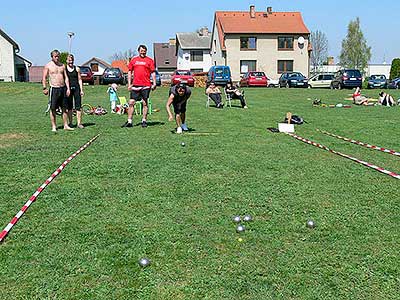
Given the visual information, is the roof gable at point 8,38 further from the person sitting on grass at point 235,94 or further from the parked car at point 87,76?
the person sitting on grass at point 235,94

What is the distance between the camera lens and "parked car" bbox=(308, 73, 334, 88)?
3716 centimetres

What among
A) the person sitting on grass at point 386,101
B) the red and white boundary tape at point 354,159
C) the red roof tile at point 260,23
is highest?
the red roof tile at point 260,23

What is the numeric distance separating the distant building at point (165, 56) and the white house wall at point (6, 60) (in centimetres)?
3293

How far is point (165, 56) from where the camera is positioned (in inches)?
3339

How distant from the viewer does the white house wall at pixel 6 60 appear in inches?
2061

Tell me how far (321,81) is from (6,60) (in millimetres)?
34648

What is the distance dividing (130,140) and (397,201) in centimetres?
559

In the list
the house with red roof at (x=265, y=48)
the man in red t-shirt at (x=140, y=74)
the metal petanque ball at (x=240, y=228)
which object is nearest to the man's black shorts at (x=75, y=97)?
the man in red t-shirt at (x=140, y=74)

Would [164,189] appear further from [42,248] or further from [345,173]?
[345,173]

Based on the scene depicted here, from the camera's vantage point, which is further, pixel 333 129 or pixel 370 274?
pixel 333 129

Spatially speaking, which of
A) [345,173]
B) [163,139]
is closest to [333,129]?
[163,139]

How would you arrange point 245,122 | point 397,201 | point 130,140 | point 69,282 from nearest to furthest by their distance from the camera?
point 69,282
point 397,201
point 130,140
point 245,122

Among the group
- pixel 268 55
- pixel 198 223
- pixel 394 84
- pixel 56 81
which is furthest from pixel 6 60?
pixel 198 223

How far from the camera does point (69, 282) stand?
129 inches
